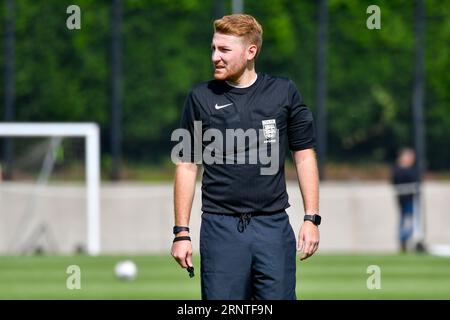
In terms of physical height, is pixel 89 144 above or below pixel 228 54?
below

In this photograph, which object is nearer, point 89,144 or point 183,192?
point 183,192

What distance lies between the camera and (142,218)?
26547mm

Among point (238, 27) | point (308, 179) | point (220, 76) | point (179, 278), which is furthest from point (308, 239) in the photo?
point (179, 278)

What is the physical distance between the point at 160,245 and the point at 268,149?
19371 millimetres

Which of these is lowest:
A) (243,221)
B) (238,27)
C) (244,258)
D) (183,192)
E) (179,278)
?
(179,278)

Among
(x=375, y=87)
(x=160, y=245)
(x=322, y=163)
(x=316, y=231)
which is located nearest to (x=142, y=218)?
(x=160, y=245)

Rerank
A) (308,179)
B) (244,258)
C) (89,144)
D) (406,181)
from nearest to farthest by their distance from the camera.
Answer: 1. (244,258)
2. (308,179)
3. (89,144)
4. (406,181)

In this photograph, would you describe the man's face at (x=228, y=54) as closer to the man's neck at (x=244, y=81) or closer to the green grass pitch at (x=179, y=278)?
the man's neck at (x=244, y=81)

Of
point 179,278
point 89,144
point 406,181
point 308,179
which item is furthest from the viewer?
point 406,181

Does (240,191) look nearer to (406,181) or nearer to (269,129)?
(269,129)

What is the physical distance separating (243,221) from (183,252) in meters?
0.34

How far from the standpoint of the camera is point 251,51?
7.25 metres

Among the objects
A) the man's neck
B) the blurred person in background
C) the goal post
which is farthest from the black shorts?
the blurred person in background
